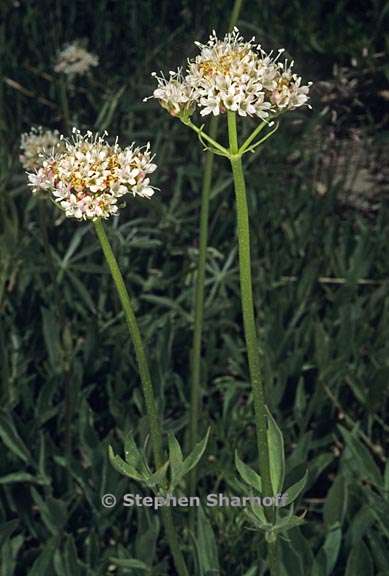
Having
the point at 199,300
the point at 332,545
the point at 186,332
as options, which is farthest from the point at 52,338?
the point at 332,545

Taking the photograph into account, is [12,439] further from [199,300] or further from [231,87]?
[231,87]

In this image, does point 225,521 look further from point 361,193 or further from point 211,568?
point 361,193

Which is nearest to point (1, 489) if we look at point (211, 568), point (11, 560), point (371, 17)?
point (11, 560)

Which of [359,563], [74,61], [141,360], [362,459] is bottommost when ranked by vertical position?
[359,563]

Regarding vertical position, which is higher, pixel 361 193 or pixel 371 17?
pixel 371 17

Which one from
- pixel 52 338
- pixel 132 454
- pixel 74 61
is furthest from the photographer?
pixel 74 61
